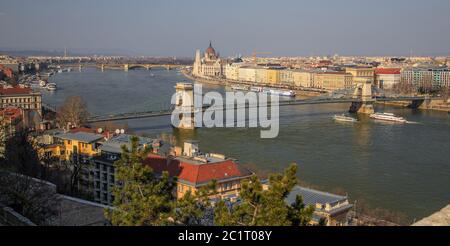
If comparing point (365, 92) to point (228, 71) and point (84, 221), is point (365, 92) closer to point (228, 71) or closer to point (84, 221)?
point (84, 221)

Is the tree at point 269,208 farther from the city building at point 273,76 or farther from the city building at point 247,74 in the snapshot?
the city building at point 247,74

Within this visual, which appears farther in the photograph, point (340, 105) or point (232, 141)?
point (340, 105)

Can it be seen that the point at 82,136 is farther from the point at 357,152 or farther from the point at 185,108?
the point at 185,108

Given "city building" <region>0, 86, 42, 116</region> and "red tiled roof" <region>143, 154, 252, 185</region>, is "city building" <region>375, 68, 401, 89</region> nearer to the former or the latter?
"city building" <region>0, 86, 42, 116</region>

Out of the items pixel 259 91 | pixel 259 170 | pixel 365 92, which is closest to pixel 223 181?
pixel 259 170
